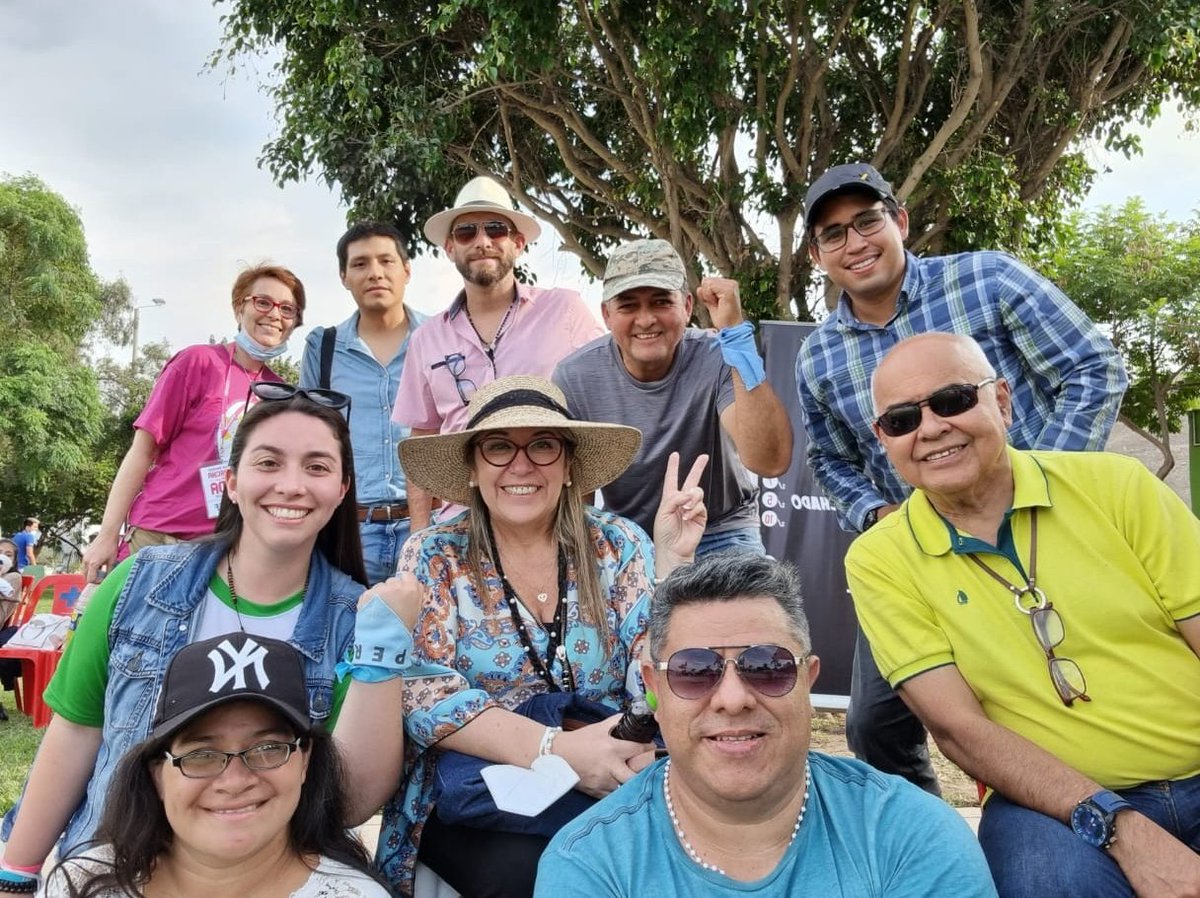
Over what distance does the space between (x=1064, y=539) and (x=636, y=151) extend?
10545mm

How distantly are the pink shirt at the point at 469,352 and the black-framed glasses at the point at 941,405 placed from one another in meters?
1.84

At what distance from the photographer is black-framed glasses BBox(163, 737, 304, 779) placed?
206 cm

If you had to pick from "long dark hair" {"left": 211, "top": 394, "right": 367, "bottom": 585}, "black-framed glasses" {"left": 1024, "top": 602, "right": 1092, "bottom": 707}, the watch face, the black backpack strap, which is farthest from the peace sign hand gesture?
the black backpack strap

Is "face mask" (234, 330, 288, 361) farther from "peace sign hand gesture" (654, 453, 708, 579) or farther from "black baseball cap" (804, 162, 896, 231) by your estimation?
"black baseball cap" (804, 162, 896, 231)

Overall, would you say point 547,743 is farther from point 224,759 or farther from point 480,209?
point 480,209

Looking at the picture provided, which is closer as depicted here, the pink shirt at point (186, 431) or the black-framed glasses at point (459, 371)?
the black-framed glasses at point (459, 371)

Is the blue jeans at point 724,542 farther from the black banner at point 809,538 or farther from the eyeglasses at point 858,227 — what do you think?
the black banner at point 809,538

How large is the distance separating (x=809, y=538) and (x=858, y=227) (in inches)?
156

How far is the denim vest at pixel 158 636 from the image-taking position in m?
2.47

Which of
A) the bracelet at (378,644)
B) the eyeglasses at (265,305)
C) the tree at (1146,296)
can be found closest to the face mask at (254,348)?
the eyeglasses at (265,305)

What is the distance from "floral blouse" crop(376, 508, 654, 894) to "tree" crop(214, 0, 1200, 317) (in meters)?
7.66

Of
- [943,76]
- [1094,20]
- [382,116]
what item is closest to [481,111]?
[382,116]

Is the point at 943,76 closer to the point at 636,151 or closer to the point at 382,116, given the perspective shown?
the point at 636,151

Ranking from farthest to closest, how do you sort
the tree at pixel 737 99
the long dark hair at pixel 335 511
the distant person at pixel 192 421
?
the tree at pixel 737 99 → the distant person at pixel 192 421 → the long dark hair at pixel 335 511
